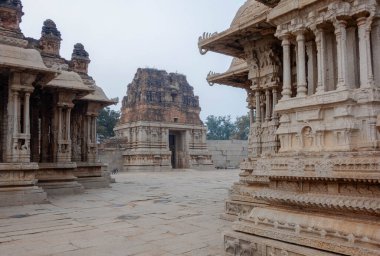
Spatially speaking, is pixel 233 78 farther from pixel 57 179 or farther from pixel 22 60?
pixel 57 179

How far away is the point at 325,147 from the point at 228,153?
3372cm

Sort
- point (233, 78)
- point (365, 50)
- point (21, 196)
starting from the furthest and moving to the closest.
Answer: point (233, 78), point (21, 196), point (365, 50)

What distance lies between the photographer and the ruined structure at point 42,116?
1048cm

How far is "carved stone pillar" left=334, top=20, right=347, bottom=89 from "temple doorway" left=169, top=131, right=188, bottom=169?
28.9 m

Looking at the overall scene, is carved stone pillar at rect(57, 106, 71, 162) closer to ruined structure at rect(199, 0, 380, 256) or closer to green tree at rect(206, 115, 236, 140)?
ruined structure at rect(199, 0, 380, 256)

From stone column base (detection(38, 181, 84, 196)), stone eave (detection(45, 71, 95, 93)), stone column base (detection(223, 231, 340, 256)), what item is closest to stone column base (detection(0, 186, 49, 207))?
stone column base (detection(38, 181, 84, 196))

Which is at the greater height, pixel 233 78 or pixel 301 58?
pixel 233 78

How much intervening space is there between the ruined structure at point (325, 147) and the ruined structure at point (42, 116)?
8109 mm

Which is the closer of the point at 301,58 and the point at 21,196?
the point at 301,58

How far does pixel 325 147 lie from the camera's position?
476 cm

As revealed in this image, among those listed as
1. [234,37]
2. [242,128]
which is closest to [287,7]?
[234,37]

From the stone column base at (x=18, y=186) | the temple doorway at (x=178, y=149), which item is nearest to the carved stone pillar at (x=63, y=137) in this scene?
the stone column base at (x=18, y=186)

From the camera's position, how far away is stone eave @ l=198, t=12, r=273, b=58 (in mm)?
7930

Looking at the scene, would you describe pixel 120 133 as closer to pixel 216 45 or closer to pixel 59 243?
pixel 216 45
